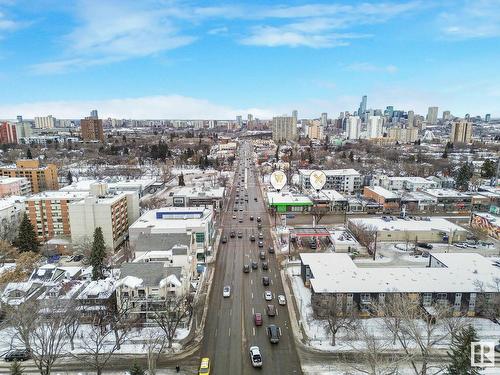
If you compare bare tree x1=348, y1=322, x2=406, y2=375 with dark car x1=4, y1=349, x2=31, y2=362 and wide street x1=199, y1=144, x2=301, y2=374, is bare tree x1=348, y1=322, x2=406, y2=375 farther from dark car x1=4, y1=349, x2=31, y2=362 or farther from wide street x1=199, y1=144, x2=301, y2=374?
dark car x1=4, y1=349, x2=31, y2=362

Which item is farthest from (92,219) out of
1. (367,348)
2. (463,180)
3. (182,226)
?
(463,180)

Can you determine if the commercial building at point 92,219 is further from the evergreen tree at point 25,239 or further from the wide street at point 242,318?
the wide street at point 242,318

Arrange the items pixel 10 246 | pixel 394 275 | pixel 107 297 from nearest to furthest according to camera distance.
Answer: pixel 107 297 → pixel 394 275 → pixel 10 246

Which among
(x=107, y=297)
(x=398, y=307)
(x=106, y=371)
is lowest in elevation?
(x=106, y=371)

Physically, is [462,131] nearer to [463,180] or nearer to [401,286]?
[463,180]

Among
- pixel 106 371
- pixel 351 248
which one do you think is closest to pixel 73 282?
pixel 106 371

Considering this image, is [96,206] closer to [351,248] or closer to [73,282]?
[73,282]

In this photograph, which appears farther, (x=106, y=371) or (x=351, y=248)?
(x=351, y=248)
